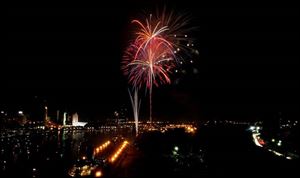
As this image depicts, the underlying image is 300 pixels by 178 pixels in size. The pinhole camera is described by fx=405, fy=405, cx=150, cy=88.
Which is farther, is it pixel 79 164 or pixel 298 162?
pixel 79 164

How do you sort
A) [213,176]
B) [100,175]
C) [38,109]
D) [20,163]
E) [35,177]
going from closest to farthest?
1. [100,175]
2. [213,176]
3. [35,177]
4. [20,163]
5. [38,109]

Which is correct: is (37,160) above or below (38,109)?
below

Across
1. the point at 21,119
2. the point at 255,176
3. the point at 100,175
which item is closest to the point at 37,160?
the point at 100,175

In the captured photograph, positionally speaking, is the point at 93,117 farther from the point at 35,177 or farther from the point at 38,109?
the point at 35,177

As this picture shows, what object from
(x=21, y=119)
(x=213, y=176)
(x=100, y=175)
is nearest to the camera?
(x=100, y=175)

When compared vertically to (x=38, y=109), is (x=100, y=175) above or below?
below

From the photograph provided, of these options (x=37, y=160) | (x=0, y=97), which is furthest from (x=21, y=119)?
(x=37, y=160)

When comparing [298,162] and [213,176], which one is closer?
[213,176]

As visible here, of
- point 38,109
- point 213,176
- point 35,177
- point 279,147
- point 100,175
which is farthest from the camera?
point 38,109

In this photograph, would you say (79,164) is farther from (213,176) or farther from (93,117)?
(93,117)
